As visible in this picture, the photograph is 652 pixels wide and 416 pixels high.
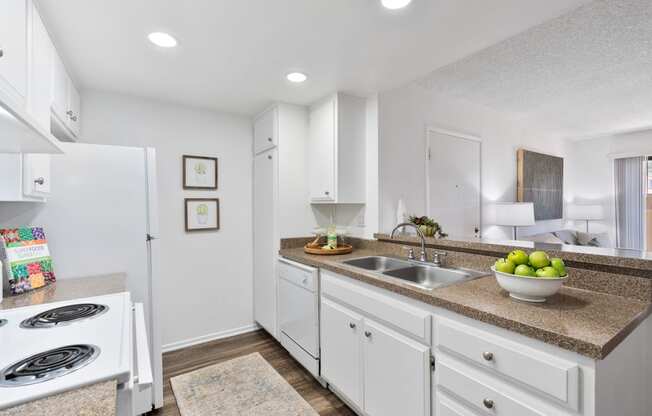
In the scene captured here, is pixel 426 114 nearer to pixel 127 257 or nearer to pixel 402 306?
pixel 402 306

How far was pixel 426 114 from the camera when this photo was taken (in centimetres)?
283

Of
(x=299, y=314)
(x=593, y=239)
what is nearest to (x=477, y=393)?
(x=299, y=314)

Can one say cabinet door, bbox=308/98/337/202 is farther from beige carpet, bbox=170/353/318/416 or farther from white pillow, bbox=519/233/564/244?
white pillow, bbox=519/233/564/244

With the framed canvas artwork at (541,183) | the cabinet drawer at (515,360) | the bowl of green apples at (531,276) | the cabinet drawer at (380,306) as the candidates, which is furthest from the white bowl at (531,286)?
the framed canvas artwork at (541,183)

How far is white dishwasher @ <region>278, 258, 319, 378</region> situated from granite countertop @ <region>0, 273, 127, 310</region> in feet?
3.66

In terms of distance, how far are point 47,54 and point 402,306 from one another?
6.92 feet

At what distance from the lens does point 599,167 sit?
464 centimetres

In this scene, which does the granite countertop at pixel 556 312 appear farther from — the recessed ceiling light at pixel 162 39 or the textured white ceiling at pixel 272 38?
the recessed ceiling light at pixel 162 39

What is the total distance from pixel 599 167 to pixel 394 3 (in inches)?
203

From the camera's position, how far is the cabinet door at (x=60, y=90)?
1.61 metres

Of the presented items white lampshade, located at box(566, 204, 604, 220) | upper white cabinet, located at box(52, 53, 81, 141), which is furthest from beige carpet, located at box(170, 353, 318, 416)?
white lampshade, located at box(566, 204, 604, 220)

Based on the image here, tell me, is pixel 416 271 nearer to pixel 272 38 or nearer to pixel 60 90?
pixel 272 38

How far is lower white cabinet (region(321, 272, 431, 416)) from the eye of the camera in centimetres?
136

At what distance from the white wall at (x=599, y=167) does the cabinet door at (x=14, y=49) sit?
20.2 ft
